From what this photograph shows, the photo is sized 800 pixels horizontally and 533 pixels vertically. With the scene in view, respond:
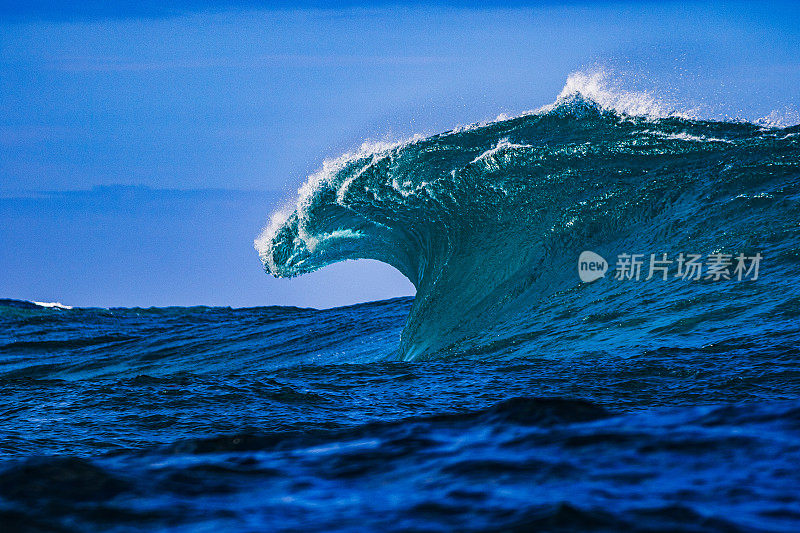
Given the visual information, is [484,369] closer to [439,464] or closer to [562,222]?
[439,464]

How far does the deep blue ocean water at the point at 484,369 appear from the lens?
1.87 meters

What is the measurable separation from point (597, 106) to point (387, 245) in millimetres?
3849

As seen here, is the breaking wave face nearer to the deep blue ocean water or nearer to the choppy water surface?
the deep blue ocean water

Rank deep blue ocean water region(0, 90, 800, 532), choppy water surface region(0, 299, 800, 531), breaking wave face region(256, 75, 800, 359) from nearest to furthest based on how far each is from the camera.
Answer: choppy water surface region(0, 299, 800, 531)
deep blue ocean water region(0, 90, 800, 532)
breaking wave face region(256, 75, 800, 359)

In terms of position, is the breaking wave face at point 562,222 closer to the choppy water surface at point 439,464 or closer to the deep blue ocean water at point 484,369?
the deep blue ocean water at point 484,369

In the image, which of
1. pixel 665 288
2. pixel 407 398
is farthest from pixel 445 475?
pixel 665 288

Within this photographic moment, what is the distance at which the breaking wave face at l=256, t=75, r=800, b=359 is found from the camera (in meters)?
7.16

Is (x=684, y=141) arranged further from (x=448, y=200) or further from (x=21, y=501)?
(x=21, y=501)

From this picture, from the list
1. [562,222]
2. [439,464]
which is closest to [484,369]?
[439,464]

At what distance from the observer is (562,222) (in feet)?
32.4

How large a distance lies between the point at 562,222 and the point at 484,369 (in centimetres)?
456

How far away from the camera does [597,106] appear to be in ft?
37.3

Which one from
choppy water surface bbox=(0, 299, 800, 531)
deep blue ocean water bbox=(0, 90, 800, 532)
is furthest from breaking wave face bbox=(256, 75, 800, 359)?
choppy water surface bbox=(0, 299, 800, 531)

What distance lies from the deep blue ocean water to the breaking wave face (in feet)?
0.12
